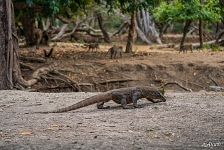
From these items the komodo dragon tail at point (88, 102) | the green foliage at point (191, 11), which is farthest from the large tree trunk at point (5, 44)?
the green foliage at point (191, 11)

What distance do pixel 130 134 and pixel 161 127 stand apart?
0.62m

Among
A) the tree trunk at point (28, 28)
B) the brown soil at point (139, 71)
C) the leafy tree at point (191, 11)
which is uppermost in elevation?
the leafy tree at point (191, 11)

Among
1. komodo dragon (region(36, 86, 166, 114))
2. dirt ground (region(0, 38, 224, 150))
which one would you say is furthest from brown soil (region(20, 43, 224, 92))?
komodo dragon (region(36, 86, 166, 114))

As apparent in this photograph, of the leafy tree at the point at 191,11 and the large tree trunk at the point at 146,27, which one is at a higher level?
the leafy tree at the point at 191,11

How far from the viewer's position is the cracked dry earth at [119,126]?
254 inches

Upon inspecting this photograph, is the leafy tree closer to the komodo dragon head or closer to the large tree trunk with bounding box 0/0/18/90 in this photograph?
the large tree trunk with bounding box 0/0/18/90

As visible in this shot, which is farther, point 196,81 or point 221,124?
point 196,81

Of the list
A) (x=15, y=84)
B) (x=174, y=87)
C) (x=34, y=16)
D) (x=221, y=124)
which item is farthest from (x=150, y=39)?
(x=221, y=124)

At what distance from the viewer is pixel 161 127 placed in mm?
7398

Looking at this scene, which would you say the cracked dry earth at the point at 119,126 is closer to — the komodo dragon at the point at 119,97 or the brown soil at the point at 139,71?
the komodo dragon at the point at 119,97

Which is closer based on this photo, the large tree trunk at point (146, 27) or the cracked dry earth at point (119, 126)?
the cracked dry earth at point (119, 126)

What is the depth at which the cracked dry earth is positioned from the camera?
6457 mm

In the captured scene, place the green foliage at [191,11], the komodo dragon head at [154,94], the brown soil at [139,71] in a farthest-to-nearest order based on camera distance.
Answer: the green foliage at [191,11], the brown soil at [139,71], the komodo dragon head at [154,94]

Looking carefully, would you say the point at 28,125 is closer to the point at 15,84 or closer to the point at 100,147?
the point at 100,147
